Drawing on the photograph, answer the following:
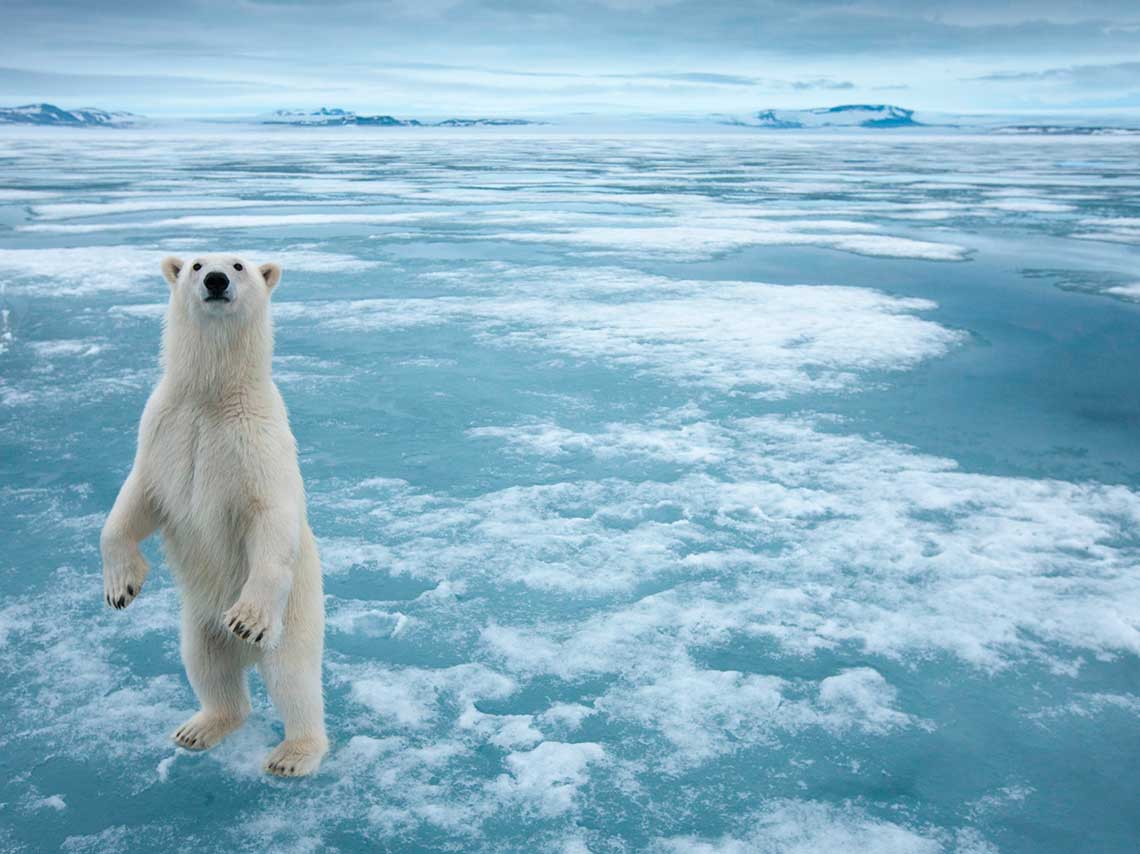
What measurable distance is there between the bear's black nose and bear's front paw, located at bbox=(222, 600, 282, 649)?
0.72m

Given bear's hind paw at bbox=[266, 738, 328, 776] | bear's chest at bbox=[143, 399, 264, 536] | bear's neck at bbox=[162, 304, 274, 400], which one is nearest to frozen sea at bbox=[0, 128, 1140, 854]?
bear's hind paw at bbox=[266, 738, 328, 776]

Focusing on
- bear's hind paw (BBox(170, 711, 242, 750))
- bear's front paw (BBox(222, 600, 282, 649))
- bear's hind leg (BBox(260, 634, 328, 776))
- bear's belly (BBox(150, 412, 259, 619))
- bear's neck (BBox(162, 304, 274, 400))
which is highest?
bear's neck (BBox(162, 304, 274, 400))

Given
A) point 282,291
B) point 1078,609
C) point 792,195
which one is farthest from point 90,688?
point 792,195

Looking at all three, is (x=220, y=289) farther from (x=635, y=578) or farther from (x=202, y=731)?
(x=635, y=578)

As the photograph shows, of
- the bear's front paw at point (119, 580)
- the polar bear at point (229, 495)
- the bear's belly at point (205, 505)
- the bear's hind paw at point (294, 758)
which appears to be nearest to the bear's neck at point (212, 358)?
the polar bear at point (229, 495)

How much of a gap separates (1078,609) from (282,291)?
7.98 meters

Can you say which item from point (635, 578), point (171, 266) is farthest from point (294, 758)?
point (635, 578)

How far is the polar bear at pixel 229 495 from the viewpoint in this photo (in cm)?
219

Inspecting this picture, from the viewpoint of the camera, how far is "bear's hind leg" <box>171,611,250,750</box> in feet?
8.16

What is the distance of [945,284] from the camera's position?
9.68 m

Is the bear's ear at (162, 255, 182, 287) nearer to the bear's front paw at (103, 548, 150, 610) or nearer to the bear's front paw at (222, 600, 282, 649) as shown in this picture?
the bear's front paw at (103, 548, 150, 610)

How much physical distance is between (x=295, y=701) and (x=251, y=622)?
38 cm

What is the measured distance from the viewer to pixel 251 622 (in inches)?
83.4

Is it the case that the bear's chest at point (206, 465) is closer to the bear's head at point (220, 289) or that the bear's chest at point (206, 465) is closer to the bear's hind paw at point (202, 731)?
the bear's head at point (220, 289)
